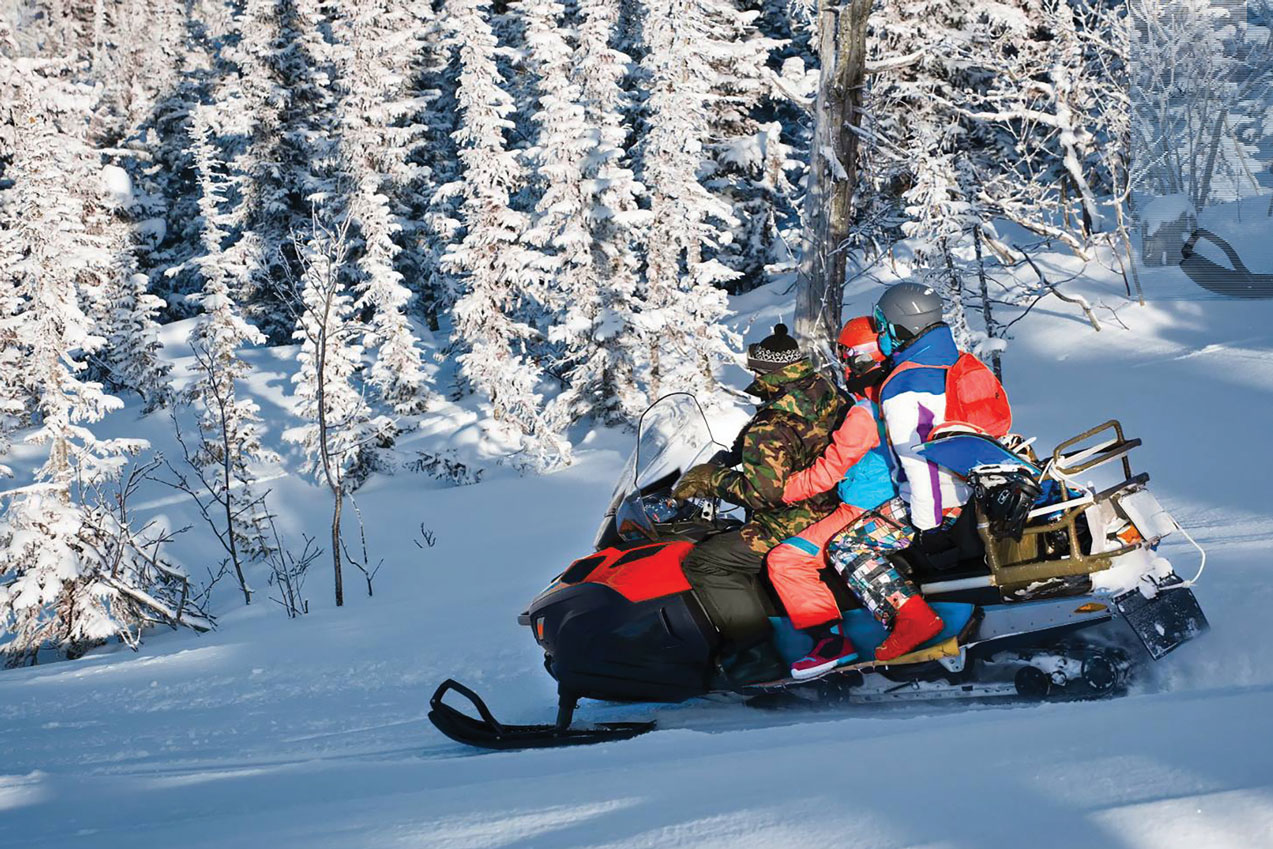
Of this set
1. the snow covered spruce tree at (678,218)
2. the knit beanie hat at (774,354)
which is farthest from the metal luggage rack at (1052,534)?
the snow covered spruce tree at (678,218)

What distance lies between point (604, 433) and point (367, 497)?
570 centimetres

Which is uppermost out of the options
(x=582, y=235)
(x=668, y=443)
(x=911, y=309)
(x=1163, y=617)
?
(x=582, y=235)

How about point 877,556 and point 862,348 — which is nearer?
point 877,556

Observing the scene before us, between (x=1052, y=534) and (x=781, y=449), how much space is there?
1.16 metres

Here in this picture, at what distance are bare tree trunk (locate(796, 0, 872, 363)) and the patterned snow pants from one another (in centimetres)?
369

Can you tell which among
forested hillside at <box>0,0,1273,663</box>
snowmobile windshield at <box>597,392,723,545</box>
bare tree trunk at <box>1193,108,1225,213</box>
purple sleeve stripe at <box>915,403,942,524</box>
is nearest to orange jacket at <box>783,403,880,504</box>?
purple sleeve stripe at <box>915,403,942,524</box>

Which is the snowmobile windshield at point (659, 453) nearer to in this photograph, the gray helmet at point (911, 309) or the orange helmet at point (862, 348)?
the orange helmet at point (862, 348)

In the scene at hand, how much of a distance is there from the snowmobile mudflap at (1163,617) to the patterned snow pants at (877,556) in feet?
2.65

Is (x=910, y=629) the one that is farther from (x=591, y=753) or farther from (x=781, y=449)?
(x=591, y=753)

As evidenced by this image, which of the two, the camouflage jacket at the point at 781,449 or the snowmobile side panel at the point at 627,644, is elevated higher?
the camouflage jacket at the point at 781,449

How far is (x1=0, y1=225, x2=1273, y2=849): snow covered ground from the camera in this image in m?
2.25

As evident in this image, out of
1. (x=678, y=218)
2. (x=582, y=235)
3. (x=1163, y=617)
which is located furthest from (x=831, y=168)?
(x=582, y=235)

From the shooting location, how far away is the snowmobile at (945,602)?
3527 mm

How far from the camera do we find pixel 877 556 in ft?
13.0
